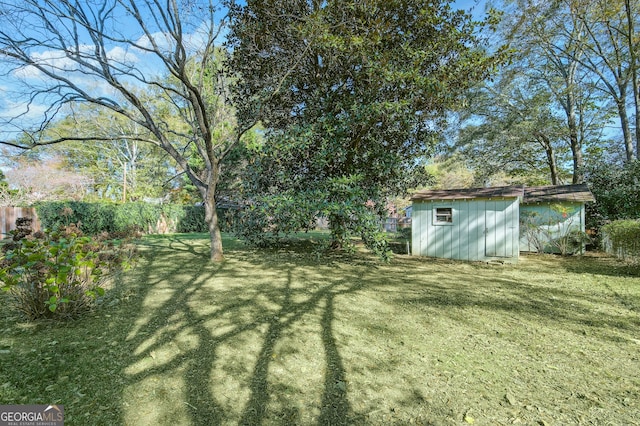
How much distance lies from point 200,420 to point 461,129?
1505 centimetres

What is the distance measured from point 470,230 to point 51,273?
843 cm

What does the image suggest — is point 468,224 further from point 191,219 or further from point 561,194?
point 191,219

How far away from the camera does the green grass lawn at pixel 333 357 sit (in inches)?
72.6

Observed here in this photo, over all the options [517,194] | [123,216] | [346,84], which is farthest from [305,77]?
[123,216]

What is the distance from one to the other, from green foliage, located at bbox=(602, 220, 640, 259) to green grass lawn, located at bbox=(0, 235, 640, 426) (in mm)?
1867

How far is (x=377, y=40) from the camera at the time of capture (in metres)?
6.11

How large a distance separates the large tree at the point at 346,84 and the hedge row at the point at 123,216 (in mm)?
5654

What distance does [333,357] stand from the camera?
8.20 ft

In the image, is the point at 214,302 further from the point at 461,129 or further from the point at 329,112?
the point at 461,129

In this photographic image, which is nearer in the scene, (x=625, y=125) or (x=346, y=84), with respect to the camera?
(x=346, y=84)

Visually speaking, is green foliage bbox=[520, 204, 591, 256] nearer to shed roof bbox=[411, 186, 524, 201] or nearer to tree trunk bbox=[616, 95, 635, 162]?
shed roof bbox=[411, 186, 524, 201]

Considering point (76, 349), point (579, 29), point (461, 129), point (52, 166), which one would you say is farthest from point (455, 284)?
point (52, 166)

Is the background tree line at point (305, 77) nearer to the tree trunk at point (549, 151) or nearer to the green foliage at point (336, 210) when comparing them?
the green foliage at point (336, 210)

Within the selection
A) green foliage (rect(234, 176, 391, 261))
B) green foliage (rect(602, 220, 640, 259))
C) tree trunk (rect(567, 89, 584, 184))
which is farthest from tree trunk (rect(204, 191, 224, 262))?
tree trunk (rect(567, 89, 584, 184))
